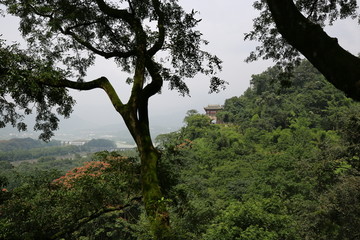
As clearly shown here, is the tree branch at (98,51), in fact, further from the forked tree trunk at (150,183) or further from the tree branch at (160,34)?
the forked tree trunk at (150,183)

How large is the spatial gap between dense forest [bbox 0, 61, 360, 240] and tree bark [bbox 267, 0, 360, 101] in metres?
2.36

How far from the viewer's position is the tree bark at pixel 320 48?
5.74 feet

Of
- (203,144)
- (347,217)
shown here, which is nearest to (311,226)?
(347,217)

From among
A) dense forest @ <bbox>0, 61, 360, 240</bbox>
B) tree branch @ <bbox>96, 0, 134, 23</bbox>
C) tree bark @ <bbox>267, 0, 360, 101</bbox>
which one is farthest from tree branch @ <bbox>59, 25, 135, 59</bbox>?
tree bark @ <bbox>267, 0, 360, 101</bbox>

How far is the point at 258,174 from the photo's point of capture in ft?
65.4

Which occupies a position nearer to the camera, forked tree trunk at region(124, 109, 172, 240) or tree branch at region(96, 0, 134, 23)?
forked tree trunk at region(124, 109, 172, 240)

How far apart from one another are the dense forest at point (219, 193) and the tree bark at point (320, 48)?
92.8 inches

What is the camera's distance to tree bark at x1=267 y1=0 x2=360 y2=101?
175cm

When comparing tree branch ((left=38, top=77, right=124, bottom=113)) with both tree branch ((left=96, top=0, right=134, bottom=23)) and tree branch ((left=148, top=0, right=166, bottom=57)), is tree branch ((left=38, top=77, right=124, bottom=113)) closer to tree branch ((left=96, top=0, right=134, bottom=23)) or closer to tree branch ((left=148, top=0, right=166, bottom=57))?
tree branch ((left=148, top=0, right=166, bottom=57))

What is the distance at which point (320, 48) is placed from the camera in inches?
75.5

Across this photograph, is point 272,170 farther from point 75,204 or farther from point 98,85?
point 98,85

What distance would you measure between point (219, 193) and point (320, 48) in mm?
17441

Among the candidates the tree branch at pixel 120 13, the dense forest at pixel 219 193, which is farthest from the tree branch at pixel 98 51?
the dense forest at pixel 219 193

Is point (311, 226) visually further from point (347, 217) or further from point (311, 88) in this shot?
point (311, 88)
